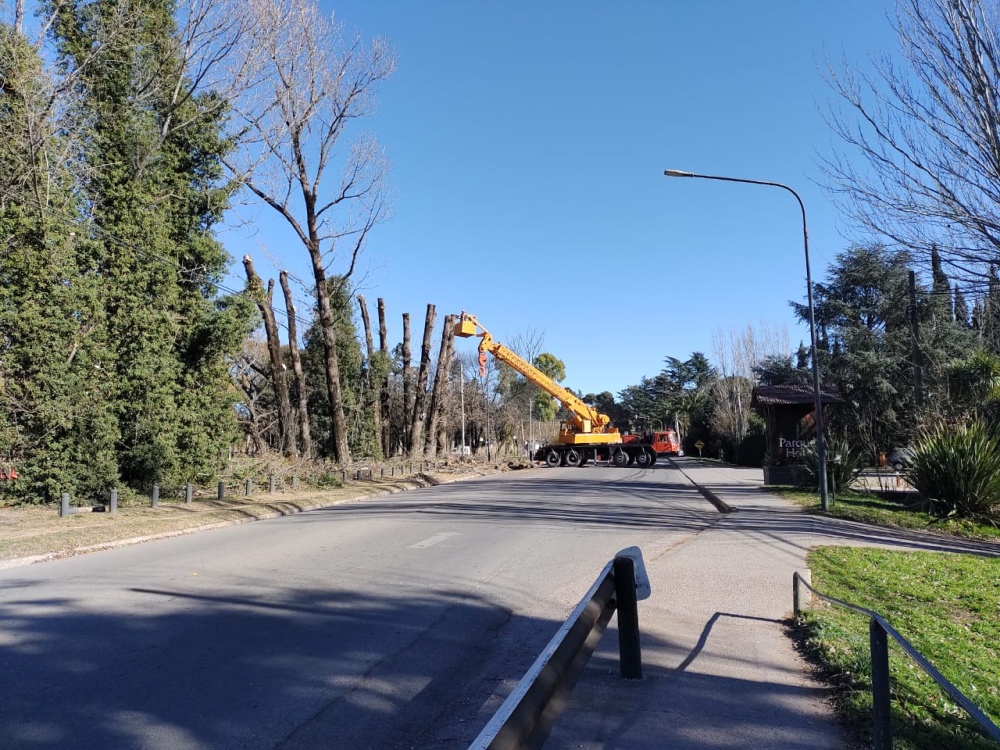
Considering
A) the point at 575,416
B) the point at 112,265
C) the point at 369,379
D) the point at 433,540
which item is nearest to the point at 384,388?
the point at 369,379

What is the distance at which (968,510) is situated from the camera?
15.0 m

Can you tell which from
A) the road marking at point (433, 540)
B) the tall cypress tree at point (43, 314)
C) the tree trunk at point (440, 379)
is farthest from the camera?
the tree trunk at point (440, 379)

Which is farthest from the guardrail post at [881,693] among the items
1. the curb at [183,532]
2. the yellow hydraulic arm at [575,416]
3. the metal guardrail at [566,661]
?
the yellow hydraulic arm at [575,416]

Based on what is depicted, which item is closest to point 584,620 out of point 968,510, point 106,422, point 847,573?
point 847,573

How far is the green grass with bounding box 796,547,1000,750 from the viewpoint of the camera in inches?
178

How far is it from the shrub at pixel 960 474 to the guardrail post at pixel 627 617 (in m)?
12.6

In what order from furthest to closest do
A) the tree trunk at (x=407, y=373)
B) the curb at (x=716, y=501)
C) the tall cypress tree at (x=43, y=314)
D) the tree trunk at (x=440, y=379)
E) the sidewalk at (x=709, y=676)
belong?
the tree trunk at (x=407, y=373) → the tree trunk at (x=440, y=379) → the curb at (x=716, y=501) → the tall cypress tree at (x=43, y=314) → the sidewalk at (x=709, y=676)

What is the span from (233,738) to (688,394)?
94.9 m

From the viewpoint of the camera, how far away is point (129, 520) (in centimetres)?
1554

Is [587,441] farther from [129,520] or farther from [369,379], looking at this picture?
[129,520]

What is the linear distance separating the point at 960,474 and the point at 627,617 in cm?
1287

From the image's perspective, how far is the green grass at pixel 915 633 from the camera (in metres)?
4.52

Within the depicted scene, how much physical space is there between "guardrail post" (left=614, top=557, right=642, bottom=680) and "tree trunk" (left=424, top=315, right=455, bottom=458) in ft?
116

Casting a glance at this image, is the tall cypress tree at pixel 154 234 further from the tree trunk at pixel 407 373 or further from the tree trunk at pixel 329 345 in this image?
the tree trunk at pixel 407 373
